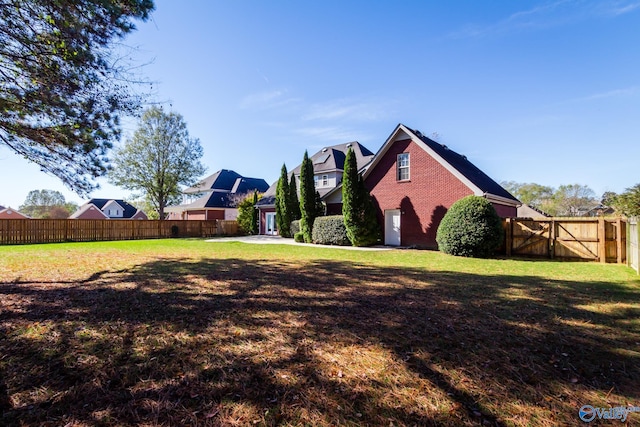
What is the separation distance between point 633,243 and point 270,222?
22576mm

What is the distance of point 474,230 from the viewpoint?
11.8m

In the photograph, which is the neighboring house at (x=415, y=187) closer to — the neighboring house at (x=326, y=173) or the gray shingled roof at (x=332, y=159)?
the neighboring house at (x=326, y=173)

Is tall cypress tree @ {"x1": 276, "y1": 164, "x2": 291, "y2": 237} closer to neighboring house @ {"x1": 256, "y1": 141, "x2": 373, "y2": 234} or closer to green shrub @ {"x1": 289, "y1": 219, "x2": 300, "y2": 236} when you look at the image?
green shrub @ {"x1": 289, "y1": 219, "x2": 300, "y2": 236}

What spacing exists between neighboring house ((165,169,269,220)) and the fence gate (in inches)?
1160

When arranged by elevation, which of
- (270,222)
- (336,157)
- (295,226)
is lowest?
(295,226)

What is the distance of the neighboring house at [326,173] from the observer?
23.2 metres

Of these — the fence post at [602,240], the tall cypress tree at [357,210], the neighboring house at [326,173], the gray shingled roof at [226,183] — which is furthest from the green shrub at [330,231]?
the gray shingled roof at [226,183]

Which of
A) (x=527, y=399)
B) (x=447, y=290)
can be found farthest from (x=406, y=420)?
(x=447, y=290)

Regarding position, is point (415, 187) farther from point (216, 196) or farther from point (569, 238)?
point (216, 196)

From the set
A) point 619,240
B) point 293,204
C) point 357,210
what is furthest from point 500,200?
point 293,204

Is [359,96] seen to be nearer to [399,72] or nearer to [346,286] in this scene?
[399,72]

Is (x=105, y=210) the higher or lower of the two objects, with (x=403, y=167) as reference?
lower

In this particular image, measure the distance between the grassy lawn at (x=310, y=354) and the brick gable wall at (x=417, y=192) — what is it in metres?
A: 9.37

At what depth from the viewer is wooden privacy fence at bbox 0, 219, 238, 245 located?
18188mm
